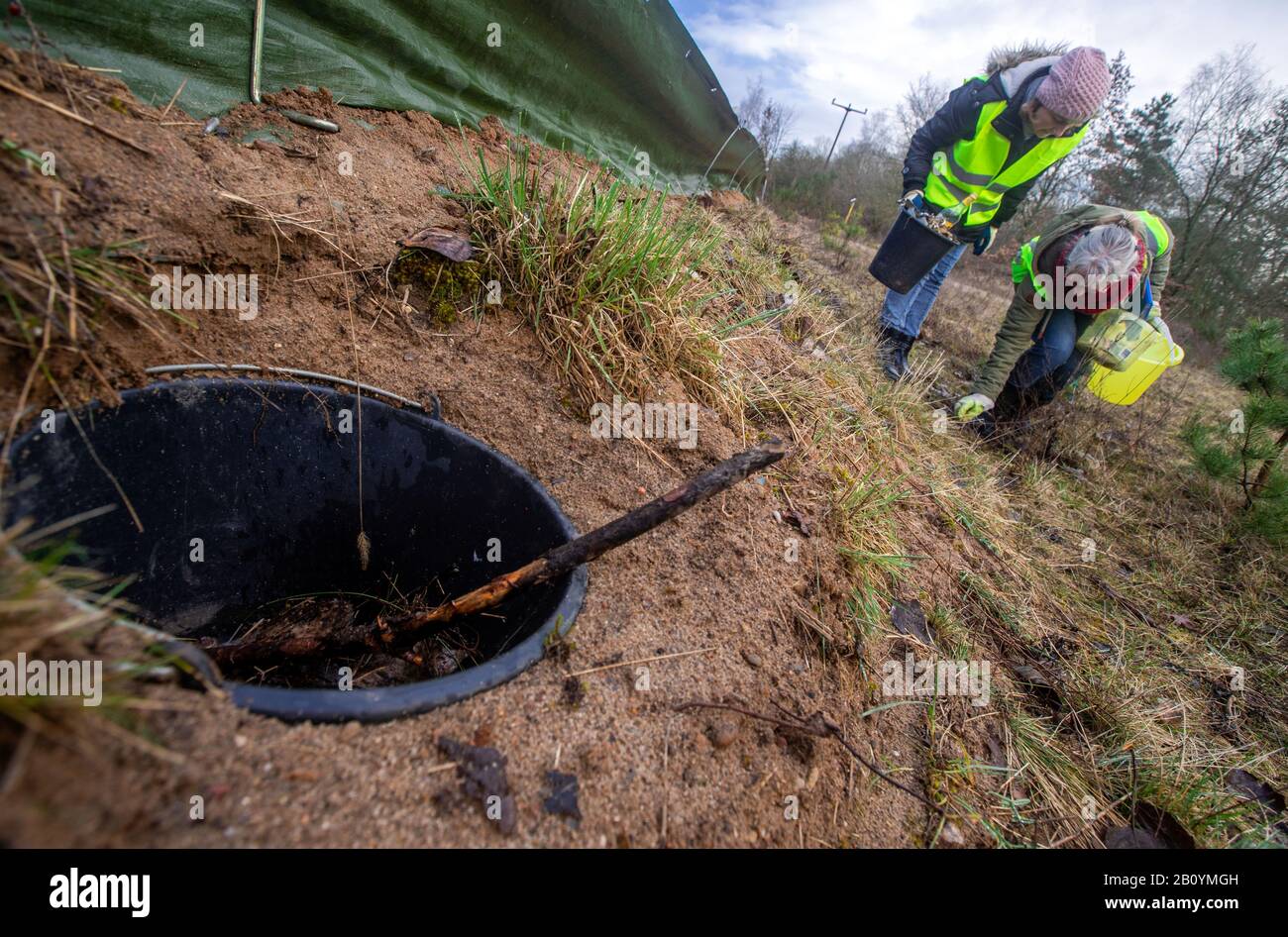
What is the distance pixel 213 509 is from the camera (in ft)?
5.56

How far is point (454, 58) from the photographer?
98.7 inches

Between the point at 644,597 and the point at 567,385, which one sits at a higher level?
the point at 567,385

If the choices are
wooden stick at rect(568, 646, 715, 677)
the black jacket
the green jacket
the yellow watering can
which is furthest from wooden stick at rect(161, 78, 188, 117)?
the yellow watering can

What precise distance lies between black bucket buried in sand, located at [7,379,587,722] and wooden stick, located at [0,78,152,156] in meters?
0.66

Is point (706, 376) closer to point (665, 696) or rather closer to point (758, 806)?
point (665, 696)

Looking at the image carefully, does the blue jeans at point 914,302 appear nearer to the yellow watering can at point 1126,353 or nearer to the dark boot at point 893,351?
the dark boot at point 893,351

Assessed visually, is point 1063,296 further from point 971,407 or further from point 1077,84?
point 1077,84

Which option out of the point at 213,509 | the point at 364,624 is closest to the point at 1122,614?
the point at 364,624

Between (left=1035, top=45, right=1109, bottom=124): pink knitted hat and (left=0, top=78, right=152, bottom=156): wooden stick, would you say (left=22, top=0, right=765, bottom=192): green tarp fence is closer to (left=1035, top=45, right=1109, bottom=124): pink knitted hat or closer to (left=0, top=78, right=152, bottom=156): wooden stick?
(left=0, top=78, right=152, bottom=156): wooden stick

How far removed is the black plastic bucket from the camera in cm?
369

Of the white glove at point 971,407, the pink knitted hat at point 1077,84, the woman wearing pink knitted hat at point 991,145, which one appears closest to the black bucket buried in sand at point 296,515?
the woman wearing pink knitted hat at point 991,145
